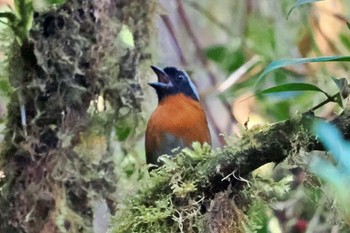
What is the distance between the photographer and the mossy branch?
144 centimetres

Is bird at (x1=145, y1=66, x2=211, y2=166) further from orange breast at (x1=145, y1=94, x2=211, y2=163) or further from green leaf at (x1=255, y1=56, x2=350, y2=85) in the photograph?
green leaf at (x1=255, y1=56, x2=350, y2=85)

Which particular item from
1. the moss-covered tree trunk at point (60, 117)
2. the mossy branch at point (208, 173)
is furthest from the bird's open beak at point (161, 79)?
the mossy branch at point (208, 173)

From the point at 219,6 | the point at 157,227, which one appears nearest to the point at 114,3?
the point at 157,227

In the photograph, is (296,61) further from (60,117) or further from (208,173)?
(60,117)

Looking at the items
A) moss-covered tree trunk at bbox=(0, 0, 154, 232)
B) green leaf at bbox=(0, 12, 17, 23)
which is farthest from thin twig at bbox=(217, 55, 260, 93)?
green leaf at bbox=(0, 12, 17, 23)

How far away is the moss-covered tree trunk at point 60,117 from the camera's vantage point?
2293 mm

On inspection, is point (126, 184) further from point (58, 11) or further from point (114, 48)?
point (58, 11)

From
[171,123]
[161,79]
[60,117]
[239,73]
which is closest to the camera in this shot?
[60,117]

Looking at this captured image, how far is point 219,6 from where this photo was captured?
4.50 m

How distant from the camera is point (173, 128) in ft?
9.02

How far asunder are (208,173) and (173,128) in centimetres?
118

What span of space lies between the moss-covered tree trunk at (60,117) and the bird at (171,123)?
0.28m

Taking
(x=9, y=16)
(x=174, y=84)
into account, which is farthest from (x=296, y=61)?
(x=174, y=84)

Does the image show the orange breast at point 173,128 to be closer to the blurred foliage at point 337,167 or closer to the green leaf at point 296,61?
the green leaf at point 296,61
